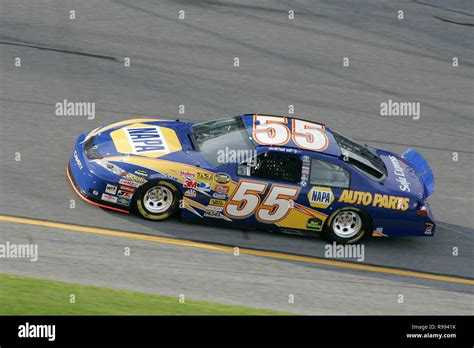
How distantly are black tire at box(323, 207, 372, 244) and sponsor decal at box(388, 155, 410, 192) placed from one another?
0.76 meters

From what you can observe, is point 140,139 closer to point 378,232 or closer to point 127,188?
point 127,188

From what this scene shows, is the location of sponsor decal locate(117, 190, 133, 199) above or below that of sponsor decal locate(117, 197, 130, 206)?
above

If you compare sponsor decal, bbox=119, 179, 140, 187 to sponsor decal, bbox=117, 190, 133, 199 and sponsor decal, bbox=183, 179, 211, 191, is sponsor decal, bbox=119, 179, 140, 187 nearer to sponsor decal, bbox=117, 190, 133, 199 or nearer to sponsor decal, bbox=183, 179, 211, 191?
sponsor decal, bbox=117, 190, 133, 199

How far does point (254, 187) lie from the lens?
1232cm

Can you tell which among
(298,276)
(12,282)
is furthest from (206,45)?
(12,282)

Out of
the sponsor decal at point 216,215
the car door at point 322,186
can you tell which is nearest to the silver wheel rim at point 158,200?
the sponsor decal at point 216,215

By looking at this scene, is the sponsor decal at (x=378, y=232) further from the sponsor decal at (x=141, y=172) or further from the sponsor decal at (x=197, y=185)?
the sponsor decal at (x=141, y=172)

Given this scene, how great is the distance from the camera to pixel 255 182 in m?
12.3

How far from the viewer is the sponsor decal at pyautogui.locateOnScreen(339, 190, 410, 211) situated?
12.6 meters

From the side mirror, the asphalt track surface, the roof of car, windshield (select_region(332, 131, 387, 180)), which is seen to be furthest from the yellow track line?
the roof of car

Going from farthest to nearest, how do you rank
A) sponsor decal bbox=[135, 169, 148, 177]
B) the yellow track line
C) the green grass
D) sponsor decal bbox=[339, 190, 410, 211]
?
1. sponsor decal bbox=[339, 190, 410, 211]
2. sponsor decal bbox=[135, 169, 148, 177]
3. the yellow track line
4. the green grass

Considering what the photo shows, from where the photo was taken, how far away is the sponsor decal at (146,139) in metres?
12.6
